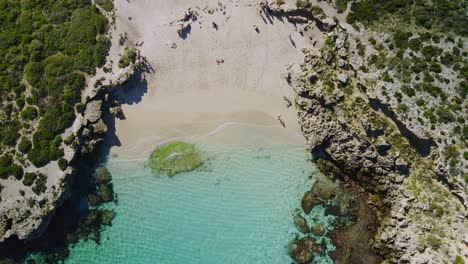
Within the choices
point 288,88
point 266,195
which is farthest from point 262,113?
point 266,195

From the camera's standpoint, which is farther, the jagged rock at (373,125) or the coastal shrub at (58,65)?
the coastal shrub at (58,65)

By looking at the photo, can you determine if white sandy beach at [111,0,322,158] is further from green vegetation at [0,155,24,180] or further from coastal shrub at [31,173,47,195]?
green vegetation at [0,155,24,180]

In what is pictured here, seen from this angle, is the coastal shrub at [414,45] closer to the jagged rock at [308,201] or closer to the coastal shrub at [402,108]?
the coastal shrub at [402,108]

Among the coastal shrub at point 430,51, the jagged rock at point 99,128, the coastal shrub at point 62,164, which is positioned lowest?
the coastal shrub at point 62,164

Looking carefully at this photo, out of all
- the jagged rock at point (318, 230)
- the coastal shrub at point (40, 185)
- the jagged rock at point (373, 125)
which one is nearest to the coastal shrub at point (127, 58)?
the coastal shrub at point (40, 185)

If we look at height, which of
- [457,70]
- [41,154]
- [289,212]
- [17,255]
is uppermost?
[457,70]

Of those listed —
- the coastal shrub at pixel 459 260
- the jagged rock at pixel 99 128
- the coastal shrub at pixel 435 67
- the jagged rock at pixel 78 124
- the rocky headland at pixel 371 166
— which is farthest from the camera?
the jagged rock at pixel 99 128

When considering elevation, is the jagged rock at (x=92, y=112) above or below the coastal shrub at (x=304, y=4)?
below

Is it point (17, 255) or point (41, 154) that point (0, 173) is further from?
point (17, 255)
